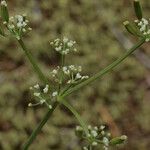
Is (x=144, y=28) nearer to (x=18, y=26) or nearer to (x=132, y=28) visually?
(x=132, y=28)

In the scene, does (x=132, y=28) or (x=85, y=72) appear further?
(x=85, y=72)

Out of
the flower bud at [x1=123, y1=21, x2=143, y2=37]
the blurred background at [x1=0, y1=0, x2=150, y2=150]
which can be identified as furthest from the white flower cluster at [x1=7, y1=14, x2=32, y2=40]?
the blurred background at [x1=0, y1=0, x2=150, y2=150]

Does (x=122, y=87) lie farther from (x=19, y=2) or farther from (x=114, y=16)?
(x=19, y=2)

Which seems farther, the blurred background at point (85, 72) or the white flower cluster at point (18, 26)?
the blurred background at point (85, 72)

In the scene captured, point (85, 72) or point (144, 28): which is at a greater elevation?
point (144, 28)

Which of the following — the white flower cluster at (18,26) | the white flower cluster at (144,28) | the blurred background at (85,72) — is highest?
the white flower cluster at (18,26)

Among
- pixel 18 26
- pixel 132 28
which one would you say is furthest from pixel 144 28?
pixel 18 26

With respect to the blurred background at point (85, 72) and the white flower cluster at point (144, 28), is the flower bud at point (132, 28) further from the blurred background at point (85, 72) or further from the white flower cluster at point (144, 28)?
the blurred background at point (85, 72)

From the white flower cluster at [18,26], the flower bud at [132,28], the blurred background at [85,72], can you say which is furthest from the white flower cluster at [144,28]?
the blurred background at [85,72]

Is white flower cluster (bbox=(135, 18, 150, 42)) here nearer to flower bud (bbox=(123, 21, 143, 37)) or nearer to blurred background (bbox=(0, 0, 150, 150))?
flower bud (bbox=(123, 21, 143, 37))
